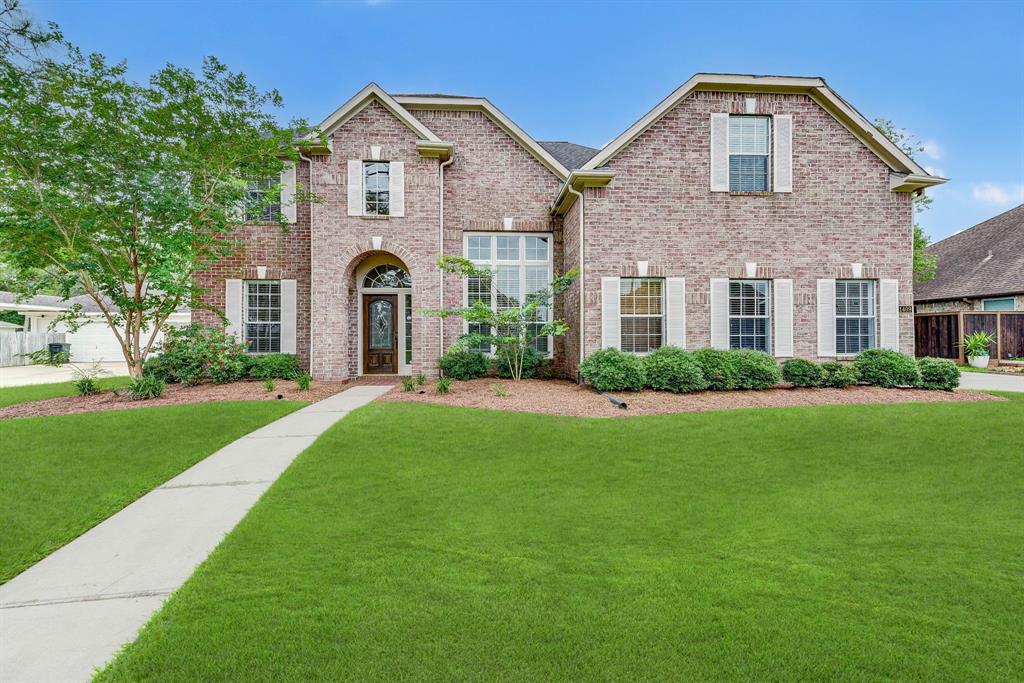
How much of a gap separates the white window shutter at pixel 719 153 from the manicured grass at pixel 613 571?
24.0 ft

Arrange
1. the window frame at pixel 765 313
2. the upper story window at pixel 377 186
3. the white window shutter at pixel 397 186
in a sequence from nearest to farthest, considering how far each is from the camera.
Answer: the window frame at pixel 765 313 → the white window shutter at pixel 397 186 → the upper story window at pixel 377 186

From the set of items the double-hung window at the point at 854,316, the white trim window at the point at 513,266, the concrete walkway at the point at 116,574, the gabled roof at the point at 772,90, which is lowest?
the concrete walkway at the point at 116,574

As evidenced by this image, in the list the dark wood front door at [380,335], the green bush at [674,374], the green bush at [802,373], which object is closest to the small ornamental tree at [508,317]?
the green bush at [674,374]

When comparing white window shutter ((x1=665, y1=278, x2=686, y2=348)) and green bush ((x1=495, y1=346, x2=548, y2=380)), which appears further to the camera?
green bush ((x1=495, y1=346, x2=548, y2=380))

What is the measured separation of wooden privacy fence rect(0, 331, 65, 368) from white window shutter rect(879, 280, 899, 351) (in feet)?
98.7

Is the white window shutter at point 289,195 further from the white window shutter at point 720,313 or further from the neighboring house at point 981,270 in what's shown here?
the neighboring house at point 981,270

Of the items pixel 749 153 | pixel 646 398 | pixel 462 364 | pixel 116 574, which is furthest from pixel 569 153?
pixel 116 574

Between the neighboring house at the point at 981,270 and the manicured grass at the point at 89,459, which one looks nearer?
the manicured grass at the point at 89,459

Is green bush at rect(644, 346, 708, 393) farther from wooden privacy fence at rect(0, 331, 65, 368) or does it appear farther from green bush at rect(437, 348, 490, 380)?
wooden privacy fence at rect(0, 331, 65, 368)

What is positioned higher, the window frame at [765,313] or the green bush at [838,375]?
the window frame at [765,313]

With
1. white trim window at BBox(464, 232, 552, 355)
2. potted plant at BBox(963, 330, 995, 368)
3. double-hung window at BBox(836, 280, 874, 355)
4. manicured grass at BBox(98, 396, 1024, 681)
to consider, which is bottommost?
manicured grass at BBox(98, 396, 1024, 681)

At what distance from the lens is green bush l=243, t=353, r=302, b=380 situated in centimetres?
1244

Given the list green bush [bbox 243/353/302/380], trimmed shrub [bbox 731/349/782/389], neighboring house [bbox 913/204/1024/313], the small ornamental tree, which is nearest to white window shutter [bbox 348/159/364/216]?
the small ornamental tree

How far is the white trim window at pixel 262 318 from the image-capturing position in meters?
13.4
